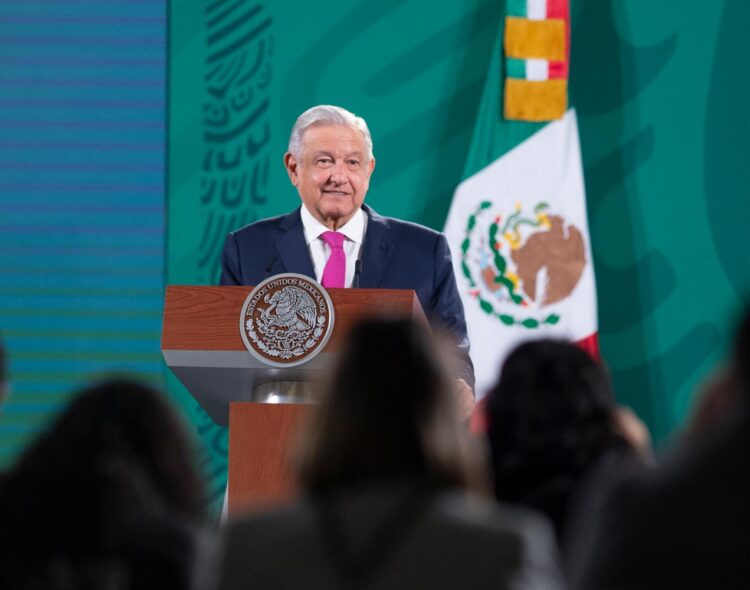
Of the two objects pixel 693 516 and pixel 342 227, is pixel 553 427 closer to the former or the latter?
pixel 693 516

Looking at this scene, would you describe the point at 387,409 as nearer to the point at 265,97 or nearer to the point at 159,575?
the point at 159,575

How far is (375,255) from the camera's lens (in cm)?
395

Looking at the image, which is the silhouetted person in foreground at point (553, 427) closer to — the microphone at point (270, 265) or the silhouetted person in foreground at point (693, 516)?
the silhouetted person in foreground at point (693, 516)

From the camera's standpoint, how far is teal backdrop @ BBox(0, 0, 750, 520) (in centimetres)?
579

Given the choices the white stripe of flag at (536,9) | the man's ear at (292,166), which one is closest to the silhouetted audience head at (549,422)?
the man's ear at (292,166)

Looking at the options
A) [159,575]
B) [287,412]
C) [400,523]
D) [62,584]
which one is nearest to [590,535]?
[400,523]

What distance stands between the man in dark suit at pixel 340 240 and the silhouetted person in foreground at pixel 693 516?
2.25 meters

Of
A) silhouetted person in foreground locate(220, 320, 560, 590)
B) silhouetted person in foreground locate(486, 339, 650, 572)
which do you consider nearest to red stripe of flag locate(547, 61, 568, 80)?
silhouetted person in foreground locate(486, 339, 650, 572)

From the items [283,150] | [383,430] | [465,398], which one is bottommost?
[465,398]

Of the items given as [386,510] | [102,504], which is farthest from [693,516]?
[102,504]

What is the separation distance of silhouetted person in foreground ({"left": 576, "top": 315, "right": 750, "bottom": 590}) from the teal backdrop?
444 cm

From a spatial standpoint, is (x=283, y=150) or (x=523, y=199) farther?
(x=523, y=199)

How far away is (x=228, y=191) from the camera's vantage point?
584cm

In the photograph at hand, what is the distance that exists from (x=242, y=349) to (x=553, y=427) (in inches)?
50.2
